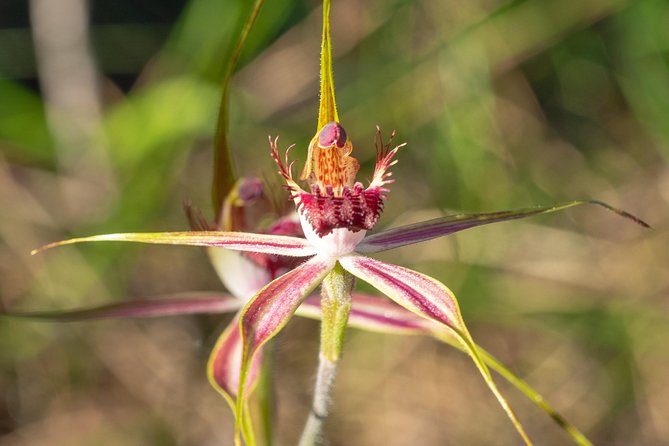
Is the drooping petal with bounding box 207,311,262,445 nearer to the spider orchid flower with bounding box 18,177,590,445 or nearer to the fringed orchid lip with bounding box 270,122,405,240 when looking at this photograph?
the spider orchid flower with bounding box 18,177,590,445

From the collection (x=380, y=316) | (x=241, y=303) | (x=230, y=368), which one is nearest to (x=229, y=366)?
(x=230, y=368)

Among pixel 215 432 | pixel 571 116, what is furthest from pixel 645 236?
pixel 215 432

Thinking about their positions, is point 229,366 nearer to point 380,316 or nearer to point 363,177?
point 380,316

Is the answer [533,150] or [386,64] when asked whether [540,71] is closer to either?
[533,150]

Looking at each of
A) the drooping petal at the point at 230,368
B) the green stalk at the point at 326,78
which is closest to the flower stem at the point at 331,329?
the drooping petal at the point at 230,368

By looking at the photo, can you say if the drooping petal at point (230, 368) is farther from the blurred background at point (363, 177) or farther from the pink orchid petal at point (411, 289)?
the blurred background at point (363, 177)

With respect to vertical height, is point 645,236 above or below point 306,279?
above
